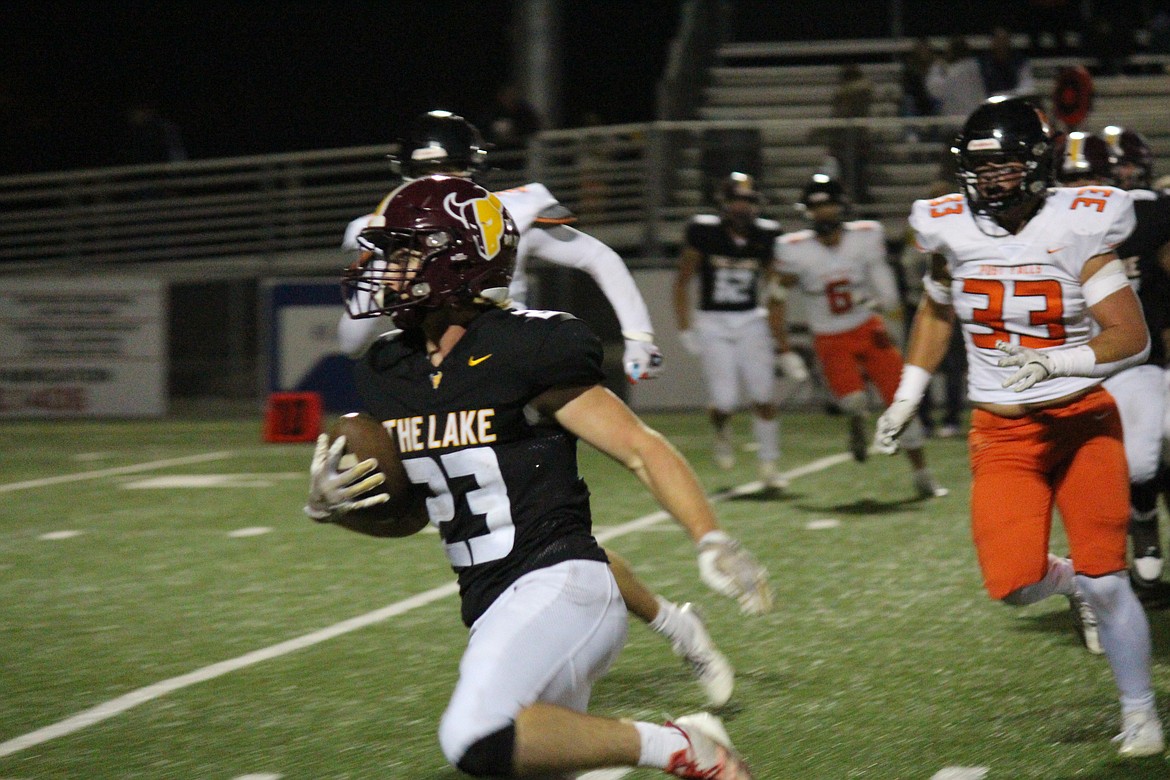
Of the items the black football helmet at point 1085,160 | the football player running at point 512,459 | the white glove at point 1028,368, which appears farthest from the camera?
the black football helmet at point 1085,160

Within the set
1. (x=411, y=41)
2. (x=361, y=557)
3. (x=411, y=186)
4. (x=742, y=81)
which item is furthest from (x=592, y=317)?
(x=411, y=186)

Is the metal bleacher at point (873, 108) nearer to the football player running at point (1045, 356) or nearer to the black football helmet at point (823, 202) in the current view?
Answer: the black football helmet at point (823, 202)

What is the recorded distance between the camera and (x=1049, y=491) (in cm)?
438

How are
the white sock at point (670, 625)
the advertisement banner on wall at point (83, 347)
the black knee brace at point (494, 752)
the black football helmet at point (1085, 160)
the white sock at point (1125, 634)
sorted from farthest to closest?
1. the advertisement banner on wall at point (83, 347)
2. the black football helmet at point (1085, 160)
3. the white sock at point (670, 625)
4. the white sock at point (1125, 634)
5. the black knee brace at point (494, 752)

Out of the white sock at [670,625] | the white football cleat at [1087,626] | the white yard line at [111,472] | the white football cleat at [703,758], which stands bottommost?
the white yard line at [111,472]

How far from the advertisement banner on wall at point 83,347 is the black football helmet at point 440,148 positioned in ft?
31.2

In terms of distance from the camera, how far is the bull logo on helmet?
11.1 feet

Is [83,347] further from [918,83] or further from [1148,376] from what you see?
[1148,376]

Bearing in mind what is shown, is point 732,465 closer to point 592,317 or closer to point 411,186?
point 592,317

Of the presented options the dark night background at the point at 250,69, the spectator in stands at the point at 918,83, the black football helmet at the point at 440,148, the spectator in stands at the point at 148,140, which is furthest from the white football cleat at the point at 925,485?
the dark night background at the point at 250,69

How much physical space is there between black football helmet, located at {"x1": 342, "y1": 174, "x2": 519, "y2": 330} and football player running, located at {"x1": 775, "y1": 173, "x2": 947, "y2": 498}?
6.18 meters

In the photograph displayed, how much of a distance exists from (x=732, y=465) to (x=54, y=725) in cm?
624

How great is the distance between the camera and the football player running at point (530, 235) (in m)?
5.88

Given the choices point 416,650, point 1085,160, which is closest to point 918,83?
point 1085,160
